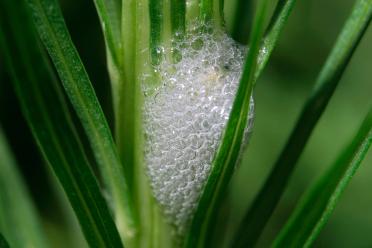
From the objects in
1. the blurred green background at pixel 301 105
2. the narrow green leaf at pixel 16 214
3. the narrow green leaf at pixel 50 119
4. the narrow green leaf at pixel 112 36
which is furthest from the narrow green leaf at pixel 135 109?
the blurred green background at pixel 301 105

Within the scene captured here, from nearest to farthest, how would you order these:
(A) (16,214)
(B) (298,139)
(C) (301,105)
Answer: (B) (298,139) < (A) (16,214) < (C) (301,105)

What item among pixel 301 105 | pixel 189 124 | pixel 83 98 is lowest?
pixel 301 105

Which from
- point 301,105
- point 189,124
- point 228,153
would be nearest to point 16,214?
point 189,124

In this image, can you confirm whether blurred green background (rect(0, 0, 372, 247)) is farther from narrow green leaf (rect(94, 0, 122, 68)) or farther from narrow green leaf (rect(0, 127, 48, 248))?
narrow green leaf (rect(94, 0, 122, 68))

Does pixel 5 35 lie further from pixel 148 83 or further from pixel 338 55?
pixel 338 55

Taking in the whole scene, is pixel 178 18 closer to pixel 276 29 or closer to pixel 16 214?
pixel 276 29

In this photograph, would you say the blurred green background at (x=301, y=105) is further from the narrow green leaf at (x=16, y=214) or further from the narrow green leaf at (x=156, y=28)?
the narrow green leaf at (x=156, y=28)

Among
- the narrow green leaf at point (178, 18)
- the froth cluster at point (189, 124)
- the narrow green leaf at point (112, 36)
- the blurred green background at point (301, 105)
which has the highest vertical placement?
the narrow green leaf at point (178, 18)

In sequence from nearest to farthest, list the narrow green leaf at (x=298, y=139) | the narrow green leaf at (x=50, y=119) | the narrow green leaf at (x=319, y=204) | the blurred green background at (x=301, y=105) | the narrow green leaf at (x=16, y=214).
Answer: the narrow green leaf at (x=50, y=119) < the narrow green leaf at (x=319, y=204) < the narrow green leaf at (x=298, y=139) < the narrow green leaf at (x=16, y=214) < the blurred green background at (x=301, y=105)
